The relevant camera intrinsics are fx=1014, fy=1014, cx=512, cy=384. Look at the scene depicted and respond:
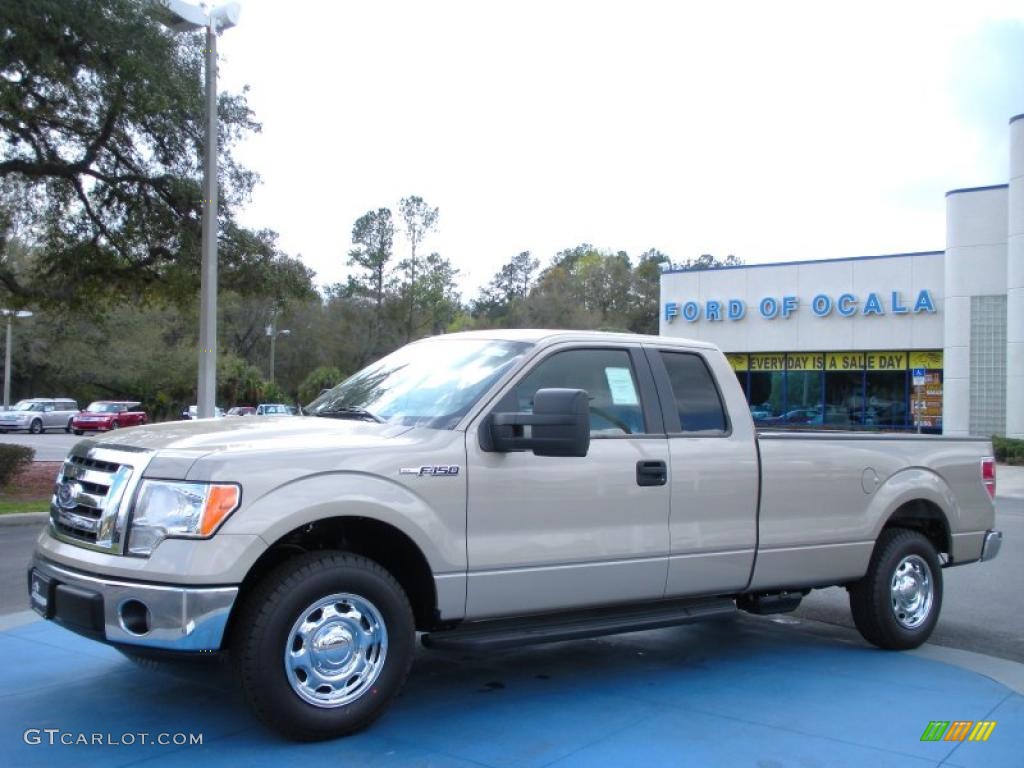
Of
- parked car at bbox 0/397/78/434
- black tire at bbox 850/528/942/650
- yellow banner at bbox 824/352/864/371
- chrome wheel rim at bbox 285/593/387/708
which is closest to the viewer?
chrome wheel rim at bbox 285/593/387/708

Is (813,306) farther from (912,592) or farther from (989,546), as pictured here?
(912,592)

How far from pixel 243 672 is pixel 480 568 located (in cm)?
123

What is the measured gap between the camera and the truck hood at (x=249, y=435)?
460cm

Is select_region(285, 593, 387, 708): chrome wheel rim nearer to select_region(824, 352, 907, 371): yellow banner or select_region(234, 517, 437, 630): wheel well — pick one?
select_region(234, 517, 437, 630): wheel well

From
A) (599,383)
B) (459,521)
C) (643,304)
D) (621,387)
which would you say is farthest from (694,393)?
(643,304)

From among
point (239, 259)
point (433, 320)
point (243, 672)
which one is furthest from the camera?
point (433, 320)

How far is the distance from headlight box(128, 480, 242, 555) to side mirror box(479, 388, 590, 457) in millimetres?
1378

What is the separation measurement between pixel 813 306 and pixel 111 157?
2591 cm

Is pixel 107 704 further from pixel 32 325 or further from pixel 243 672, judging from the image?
pixel 32 325

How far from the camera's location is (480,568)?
498cm

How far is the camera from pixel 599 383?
5.73 m

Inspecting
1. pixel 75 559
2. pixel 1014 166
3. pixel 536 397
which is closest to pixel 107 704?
pixel 75 559

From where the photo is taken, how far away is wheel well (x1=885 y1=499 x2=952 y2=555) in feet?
22.9

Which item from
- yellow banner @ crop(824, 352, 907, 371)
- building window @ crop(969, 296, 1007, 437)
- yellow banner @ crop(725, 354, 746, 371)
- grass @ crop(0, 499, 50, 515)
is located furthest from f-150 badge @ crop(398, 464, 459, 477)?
yellow banner @ crop(725, 354, 746, 371)
